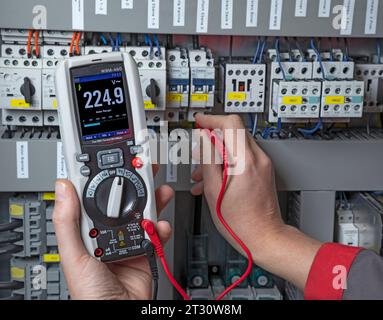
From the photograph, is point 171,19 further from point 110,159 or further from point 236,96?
point 110,159

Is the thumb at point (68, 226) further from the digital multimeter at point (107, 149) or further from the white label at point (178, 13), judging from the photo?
the white label at point (178, 13)

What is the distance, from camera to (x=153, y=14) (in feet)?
4.99

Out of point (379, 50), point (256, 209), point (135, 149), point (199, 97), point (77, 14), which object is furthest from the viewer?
point (379, 50)

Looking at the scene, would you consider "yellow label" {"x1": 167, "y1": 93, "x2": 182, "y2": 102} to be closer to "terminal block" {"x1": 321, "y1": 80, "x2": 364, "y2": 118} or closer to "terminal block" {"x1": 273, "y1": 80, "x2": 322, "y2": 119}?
"terminal block" {"x1": 273, "y1": 80, "x2": 322, "y2": 119}

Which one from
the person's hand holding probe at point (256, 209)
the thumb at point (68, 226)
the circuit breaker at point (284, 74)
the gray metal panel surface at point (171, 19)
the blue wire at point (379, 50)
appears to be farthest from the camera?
the blue wire at point (379, 50)

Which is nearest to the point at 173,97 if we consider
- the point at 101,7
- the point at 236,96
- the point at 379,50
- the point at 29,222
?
the point at 236,96

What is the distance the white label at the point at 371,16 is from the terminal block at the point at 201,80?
41 centimetres

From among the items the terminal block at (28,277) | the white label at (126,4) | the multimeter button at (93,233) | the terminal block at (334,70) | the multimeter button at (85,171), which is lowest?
the terminal block at (28,277)

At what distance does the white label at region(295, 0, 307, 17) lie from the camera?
5.11 ft

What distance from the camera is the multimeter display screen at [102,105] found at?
1.18 metres

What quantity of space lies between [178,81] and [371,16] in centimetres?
52

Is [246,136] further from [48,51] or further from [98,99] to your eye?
[48,51]

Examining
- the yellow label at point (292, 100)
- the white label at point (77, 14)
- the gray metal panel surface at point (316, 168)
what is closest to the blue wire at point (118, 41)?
the white label at point (77, 14)

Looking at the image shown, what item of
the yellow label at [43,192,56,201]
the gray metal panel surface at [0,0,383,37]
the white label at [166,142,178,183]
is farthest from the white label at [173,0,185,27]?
the yellow label at [43,192,56,201]
